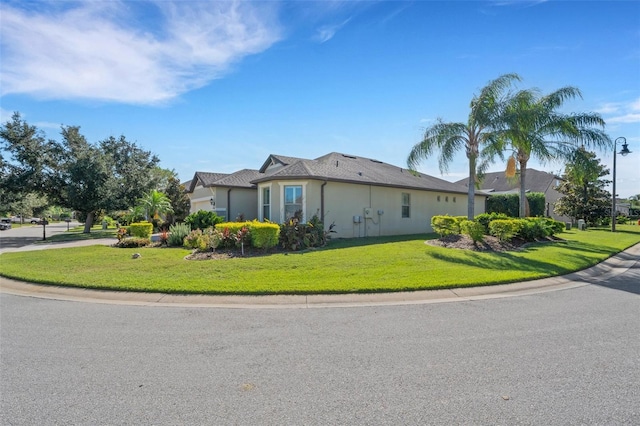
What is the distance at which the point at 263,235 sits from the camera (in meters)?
12.1

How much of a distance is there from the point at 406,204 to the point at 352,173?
4209 mm

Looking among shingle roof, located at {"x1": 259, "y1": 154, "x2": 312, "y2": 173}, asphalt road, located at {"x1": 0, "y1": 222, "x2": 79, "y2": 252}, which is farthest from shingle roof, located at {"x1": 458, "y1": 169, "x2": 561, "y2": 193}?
asphalt road, located at {"x1": 0, "y1": 222, "x2": 79, "y2": 252}

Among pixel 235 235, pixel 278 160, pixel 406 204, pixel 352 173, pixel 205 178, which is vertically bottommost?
pixel 235 235

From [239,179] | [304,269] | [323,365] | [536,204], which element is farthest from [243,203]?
[536,204]

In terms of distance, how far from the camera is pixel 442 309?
6207 mm

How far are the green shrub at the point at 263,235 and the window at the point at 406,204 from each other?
10.1m

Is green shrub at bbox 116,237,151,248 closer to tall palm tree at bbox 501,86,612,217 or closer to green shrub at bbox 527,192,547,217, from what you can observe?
tall palm tree at bbox 501,86,612,217

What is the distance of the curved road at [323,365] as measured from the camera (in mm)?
2951

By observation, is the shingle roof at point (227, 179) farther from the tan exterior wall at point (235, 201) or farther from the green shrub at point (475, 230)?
the green shrub at point (475, 230)

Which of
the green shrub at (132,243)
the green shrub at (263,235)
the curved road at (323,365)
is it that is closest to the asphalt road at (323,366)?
the curved road at (323,365)

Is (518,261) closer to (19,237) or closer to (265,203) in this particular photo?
(265,203)

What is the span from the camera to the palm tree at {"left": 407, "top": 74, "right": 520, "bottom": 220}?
15.8 metres

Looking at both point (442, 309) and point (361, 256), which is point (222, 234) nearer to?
point (361, 256)

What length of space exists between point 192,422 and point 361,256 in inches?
340
